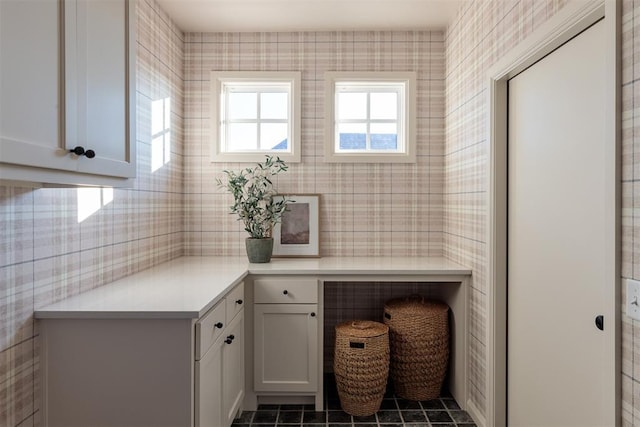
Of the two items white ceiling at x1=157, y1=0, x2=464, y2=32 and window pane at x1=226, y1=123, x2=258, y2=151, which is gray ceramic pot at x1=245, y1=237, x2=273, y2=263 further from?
white ceiling at x1=157, y1=0, x2=464, y2=32

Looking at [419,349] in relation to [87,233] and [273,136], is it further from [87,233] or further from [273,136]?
[87,233]

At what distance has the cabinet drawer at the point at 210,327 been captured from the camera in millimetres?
1562

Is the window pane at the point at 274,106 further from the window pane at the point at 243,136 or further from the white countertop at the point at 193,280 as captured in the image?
the white countertop at the point at 193,280

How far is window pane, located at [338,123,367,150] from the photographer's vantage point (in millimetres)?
3143

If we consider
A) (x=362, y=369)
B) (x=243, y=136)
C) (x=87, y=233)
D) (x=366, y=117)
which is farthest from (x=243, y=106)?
(x=362, y=369)

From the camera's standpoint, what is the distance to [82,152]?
3.87ft

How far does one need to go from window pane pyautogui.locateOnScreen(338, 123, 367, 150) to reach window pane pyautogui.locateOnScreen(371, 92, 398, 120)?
156mm

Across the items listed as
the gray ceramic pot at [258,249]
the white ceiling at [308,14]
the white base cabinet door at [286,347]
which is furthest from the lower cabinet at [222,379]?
the white ceiling at [308,14]

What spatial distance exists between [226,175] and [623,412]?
8.74ft

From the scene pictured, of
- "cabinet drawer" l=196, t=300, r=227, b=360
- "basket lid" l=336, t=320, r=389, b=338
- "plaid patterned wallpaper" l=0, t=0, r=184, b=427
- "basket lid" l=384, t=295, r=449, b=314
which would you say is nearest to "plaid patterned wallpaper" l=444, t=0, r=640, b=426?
"basket lid" l=384, t=295, r=449, b=314

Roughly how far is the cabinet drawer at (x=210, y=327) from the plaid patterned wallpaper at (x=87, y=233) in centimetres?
60

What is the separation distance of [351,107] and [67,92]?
2.29 metres

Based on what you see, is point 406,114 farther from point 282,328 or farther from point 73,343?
point 73,343

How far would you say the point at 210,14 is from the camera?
2785 millimetres
